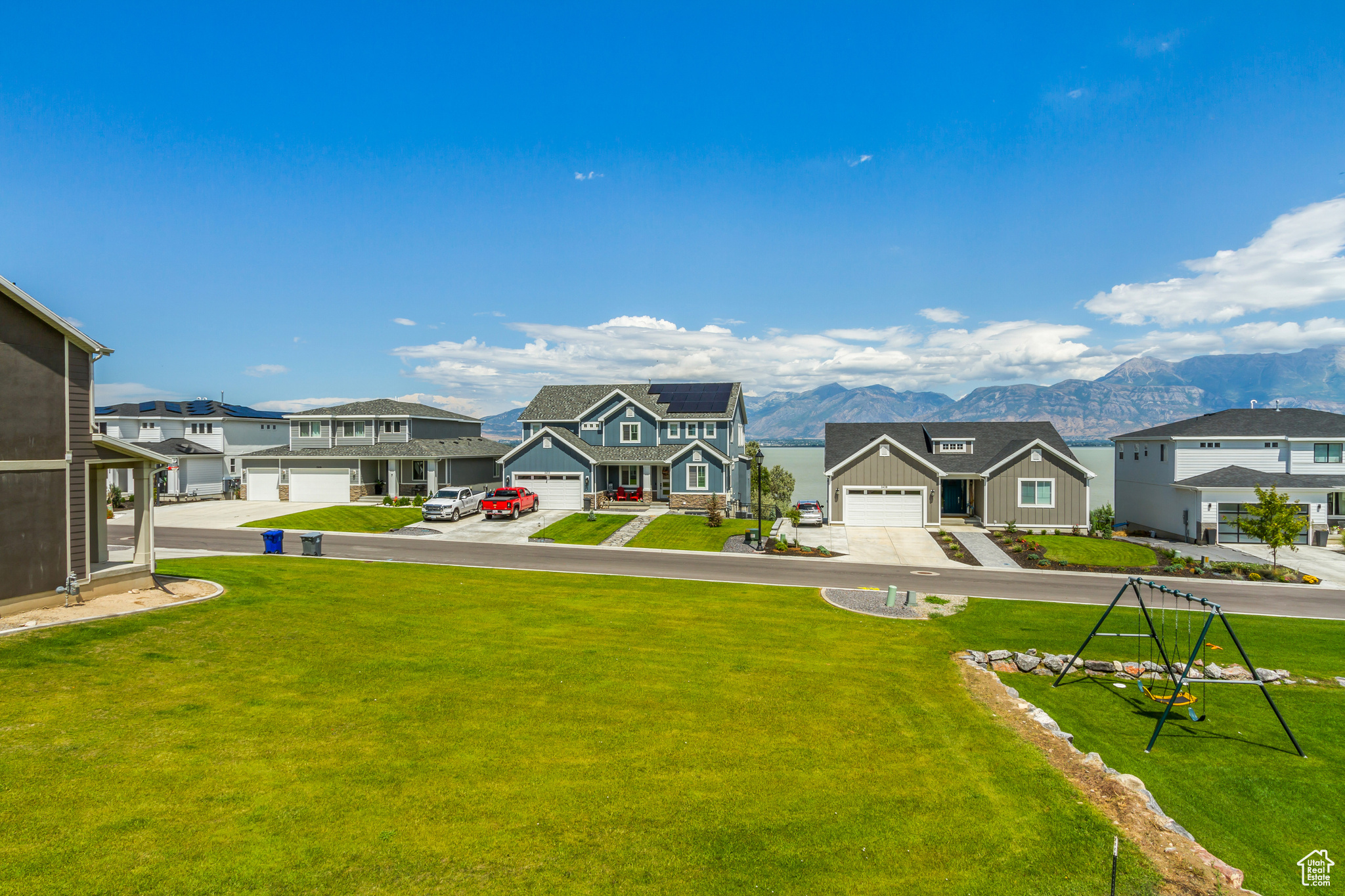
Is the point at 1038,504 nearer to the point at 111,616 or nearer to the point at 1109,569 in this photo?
the point at 1109,569

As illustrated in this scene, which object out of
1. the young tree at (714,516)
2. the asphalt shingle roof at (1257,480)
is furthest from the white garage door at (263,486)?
the asphalt shingle roof at (1257,480)

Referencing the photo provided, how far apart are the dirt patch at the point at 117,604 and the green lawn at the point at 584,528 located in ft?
57.3

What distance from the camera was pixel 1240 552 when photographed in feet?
104

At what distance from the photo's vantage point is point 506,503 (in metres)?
40.0

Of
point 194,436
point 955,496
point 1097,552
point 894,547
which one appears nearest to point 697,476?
point 894,547

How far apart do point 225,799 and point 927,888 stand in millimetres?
8392

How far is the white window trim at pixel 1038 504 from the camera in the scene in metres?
38.2

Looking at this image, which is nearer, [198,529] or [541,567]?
[541,567]

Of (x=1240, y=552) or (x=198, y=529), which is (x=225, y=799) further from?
(x=1240, y=552)

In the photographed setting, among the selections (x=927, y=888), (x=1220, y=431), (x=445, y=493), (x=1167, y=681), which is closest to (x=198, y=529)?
(x=445, y=493)

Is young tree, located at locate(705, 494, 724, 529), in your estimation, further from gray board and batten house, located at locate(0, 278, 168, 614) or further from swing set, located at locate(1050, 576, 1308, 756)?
gray board and batten house, located at locate(0, 278, 168, 614)

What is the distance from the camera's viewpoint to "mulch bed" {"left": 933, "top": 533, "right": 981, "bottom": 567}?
2942 centimetres

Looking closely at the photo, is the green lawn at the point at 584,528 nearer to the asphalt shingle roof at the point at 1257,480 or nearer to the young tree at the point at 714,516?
the young tree at the point at 714,516

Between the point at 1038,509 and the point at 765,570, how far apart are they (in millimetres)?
22180
